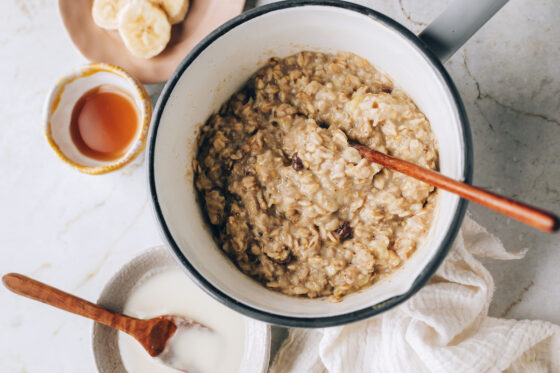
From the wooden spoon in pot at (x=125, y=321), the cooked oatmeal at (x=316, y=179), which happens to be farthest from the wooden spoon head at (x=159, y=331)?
the cooked oatmeal at (x=316, y=179)

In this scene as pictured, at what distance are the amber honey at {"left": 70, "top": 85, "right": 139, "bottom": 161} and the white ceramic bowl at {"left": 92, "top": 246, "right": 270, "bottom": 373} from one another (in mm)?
342

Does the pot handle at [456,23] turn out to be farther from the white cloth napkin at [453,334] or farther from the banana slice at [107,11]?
the banana slice at [107,11]

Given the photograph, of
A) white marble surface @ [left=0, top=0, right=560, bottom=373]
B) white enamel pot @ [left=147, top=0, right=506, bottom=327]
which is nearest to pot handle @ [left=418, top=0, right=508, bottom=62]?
white enamel pot @ [left=147, top=0, right=506, bottom=327]

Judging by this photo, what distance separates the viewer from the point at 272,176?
119cm

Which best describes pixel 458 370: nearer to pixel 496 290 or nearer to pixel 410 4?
pixel 496 290

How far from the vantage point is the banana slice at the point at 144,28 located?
58.6 inches

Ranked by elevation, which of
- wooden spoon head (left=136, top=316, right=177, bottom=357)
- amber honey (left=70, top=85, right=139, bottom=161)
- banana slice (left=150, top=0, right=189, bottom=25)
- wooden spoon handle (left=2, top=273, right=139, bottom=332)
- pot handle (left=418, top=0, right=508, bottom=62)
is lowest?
wooden spoon handle (left=2, top=273, right=139, bottom=332)

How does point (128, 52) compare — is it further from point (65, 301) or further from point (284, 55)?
point (65, 301)

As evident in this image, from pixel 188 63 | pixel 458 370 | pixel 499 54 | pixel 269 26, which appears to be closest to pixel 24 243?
pixel 188 63

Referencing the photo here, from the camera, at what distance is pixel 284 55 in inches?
50.1

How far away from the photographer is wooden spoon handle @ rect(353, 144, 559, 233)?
2.56 ft

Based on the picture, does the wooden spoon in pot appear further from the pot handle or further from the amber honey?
the pot handle

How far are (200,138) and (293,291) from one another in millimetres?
408

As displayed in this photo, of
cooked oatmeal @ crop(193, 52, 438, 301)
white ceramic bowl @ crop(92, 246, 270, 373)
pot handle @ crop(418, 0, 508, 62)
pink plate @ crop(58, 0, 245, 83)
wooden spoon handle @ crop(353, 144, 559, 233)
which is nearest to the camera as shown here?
wooden spoon handle @ crop(353, 144, 559, 233)
